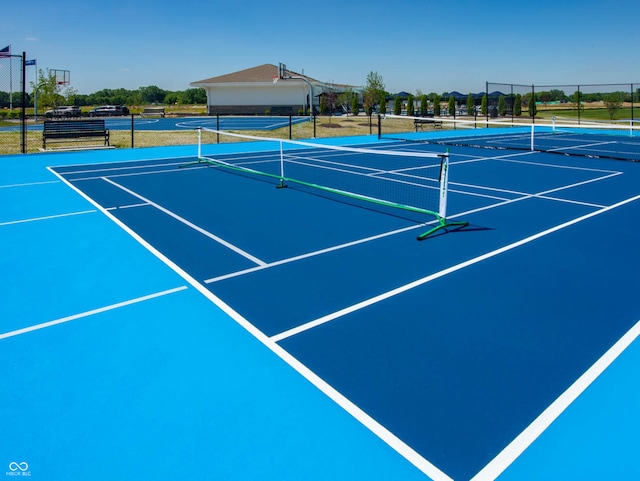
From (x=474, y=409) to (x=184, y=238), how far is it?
19.7ft

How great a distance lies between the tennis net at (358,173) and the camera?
1016 centimetres

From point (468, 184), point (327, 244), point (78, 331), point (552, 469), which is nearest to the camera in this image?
point (552, 469)

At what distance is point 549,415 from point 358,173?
1279 centimetres

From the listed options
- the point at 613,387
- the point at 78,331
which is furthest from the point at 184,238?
the point at 613,387

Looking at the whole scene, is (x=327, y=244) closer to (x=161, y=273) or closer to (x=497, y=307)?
(x=161, y=273)

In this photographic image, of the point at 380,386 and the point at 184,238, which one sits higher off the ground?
the point at 184,238

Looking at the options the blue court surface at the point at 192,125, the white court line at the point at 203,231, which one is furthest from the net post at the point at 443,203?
the blue court surface at the point at 192,125

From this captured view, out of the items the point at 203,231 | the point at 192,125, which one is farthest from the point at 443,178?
the point at 192,125

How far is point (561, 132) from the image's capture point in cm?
3278

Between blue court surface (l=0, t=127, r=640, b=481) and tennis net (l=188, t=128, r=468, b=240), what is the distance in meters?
1.04

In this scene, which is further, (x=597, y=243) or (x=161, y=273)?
(x=597, y=243)

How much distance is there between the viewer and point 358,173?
16.1m

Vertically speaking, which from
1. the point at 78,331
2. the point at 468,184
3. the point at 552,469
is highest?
the point at 468,184

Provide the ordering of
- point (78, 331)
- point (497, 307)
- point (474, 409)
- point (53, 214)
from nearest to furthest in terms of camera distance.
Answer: point (474, 409)
point (78, 331)
point (497, 307)
point (53, 214)
